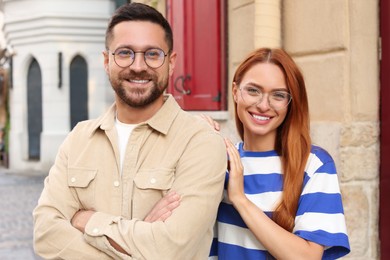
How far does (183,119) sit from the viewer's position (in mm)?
2072

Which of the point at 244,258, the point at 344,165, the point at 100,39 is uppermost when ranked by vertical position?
the point at 100,39

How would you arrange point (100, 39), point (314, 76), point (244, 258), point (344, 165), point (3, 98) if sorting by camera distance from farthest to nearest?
point (3, 98) < point (100, 39) < point (314, 76) < point (344, 165) < point (244, 258)

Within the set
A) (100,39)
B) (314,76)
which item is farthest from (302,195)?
(100,39)

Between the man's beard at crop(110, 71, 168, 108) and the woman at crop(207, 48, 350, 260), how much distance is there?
325mm

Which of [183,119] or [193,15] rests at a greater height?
[193,15]

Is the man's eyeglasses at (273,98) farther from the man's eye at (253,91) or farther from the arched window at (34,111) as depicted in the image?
the arched window at (34,111)

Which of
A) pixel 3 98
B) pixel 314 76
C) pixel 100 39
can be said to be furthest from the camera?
pixel 3 98

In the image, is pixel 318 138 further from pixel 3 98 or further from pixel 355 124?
pixel 3 98

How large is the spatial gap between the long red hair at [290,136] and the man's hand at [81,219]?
2.16 feet

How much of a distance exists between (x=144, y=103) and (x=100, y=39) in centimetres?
1321

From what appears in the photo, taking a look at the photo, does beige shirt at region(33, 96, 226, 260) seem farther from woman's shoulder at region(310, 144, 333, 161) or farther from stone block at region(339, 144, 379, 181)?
stone block at region(339, 144, 379, 181)

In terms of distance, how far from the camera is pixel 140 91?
1976 mm

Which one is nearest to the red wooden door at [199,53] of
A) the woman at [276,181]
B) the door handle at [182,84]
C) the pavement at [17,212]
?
the door handle at [182,84]

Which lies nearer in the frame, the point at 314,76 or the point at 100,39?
the point at 314,76
